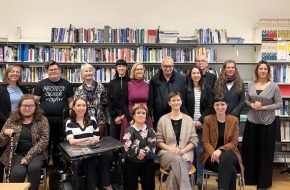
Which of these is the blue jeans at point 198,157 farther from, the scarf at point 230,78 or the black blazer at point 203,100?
the scarf at point 230,78

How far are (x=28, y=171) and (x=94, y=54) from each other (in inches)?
90.5

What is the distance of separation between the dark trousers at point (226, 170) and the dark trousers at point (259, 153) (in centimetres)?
68

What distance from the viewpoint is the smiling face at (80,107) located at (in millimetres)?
3398

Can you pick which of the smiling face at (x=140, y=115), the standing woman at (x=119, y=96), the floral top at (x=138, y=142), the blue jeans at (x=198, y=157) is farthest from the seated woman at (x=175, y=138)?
the standing woman at (x=119, y=96)

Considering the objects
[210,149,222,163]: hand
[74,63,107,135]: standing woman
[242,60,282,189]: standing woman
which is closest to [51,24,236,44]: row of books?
[74,63,107,135]: standing woman

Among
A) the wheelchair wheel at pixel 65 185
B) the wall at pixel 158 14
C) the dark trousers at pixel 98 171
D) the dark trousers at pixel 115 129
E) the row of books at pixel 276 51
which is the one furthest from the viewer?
the wall at pixel 158 14

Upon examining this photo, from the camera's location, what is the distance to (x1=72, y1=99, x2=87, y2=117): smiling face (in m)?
3.40

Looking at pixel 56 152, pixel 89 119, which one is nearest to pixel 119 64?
pixel 89 119

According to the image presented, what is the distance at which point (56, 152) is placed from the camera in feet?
12.7

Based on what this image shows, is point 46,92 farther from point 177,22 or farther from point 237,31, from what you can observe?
point 237,31

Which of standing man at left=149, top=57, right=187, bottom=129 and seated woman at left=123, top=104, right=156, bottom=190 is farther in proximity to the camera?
standing man at left=149, top=57, right=187, bottom=129

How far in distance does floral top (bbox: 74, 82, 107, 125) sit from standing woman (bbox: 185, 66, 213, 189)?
112 cm

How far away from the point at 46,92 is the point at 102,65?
135 cm

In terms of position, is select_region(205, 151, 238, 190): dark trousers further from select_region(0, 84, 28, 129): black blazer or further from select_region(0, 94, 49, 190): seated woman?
select_region(0, 84, 28, 129): black blazer
